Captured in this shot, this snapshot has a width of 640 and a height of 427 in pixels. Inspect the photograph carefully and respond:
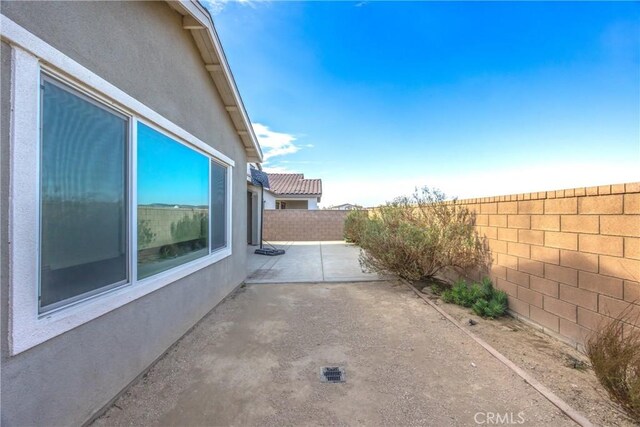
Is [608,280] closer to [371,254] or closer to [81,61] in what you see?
[371,254]

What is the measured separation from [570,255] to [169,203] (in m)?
4.94

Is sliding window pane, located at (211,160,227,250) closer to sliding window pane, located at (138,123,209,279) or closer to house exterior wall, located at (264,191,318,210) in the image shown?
sliding window pane, located at (138,123,209,279)

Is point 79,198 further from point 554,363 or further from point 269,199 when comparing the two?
point 269,199

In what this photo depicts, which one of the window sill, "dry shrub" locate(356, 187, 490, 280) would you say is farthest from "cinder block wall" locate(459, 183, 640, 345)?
the window sill

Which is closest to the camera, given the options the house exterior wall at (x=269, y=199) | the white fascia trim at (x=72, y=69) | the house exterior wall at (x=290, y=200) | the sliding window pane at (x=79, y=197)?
the white fascia trim at (x=72, y=69)

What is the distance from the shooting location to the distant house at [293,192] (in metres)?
18.8

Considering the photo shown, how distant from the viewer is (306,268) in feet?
26.7

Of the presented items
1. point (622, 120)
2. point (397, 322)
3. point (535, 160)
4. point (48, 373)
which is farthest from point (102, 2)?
point (535, 160)

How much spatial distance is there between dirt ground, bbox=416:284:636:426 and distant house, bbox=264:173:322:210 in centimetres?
1351

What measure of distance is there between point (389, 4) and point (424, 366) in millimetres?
8355

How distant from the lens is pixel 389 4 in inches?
284

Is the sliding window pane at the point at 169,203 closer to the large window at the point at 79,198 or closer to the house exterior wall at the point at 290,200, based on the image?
the large window at the point at 79,198

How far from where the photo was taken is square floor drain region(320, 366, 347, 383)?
2.74 m

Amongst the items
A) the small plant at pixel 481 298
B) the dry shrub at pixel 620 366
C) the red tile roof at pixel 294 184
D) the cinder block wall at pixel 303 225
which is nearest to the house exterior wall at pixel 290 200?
the red tile roof at pixel 294 184
